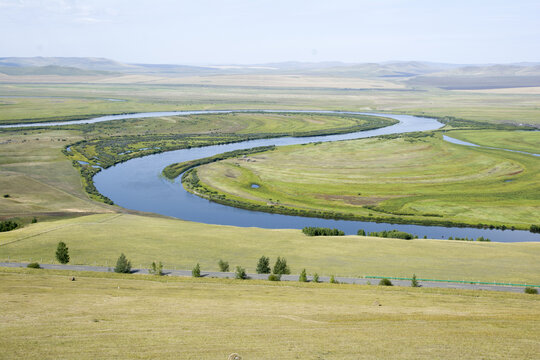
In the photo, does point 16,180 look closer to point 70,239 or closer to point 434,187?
point 70,239

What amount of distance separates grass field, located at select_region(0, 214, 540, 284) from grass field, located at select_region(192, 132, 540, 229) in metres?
23.1

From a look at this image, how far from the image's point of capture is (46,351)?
2411 centimetres

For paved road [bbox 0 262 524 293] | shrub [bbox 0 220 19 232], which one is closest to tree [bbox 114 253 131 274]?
paved road [bbox 0 262 524 293]

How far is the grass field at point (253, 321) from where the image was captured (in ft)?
82.0

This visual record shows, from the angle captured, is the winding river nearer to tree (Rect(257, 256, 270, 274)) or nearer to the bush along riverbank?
the bush along riverbank

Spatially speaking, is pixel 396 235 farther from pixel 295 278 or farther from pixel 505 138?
pixel 505 138

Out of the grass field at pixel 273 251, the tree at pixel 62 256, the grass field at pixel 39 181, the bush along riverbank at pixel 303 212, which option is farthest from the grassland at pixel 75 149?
the tree at pixel 62 256

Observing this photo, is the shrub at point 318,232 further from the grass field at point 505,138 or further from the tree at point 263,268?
the grass field at point 505,138

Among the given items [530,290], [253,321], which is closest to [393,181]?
[530,290]

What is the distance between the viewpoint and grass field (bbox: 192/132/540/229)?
83.9 m

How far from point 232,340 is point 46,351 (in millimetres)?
10307

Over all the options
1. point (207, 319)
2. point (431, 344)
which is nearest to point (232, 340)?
point (207, 319)

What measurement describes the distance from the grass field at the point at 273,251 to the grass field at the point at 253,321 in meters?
8.62

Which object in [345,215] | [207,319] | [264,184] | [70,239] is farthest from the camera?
[264,184]
